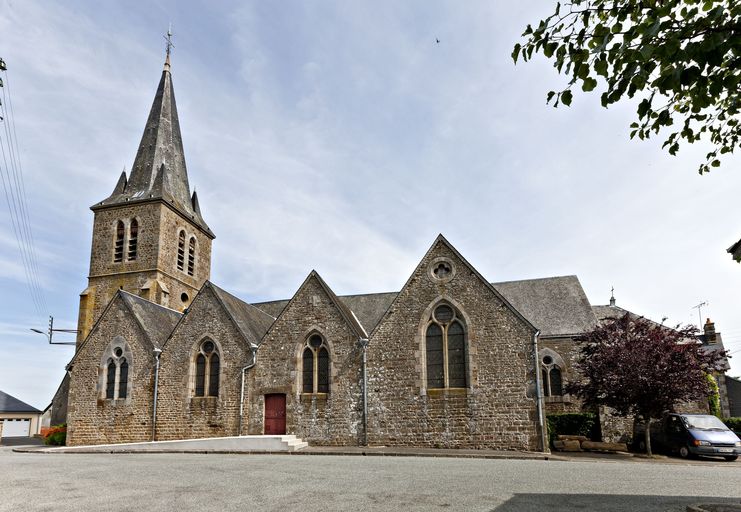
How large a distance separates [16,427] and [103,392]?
19.9 metres

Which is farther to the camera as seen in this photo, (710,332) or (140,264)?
(710,332)

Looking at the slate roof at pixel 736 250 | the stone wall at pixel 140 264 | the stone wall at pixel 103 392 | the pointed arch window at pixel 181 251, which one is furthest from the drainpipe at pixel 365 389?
the pointed arch window at pixel 181 251

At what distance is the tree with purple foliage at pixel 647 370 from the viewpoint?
18016mm

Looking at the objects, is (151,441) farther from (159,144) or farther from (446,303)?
(159,144)

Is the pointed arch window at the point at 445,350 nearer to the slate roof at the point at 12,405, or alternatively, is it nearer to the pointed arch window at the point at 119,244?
the pointed arch window at the point at 119,244

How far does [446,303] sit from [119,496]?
13.4 meters

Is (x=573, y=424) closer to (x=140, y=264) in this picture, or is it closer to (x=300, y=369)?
(x=300, y=369)

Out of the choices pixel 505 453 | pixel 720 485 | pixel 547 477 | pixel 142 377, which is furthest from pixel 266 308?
pixel 720 485

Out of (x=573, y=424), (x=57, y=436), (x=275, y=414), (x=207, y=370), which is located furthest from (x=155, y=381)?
(x=573, y=424)

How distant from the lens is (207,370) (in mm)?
22656

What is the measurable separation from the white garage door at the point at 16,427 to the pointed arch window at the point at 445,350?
31.5 metres

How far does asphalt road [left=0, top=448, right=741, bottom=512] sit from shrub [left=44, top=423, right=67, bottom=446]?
11986 mm

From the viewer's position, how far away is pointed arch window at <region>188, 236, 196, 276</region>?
35.5m

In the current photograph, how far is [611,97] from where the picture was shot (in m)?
5.38
